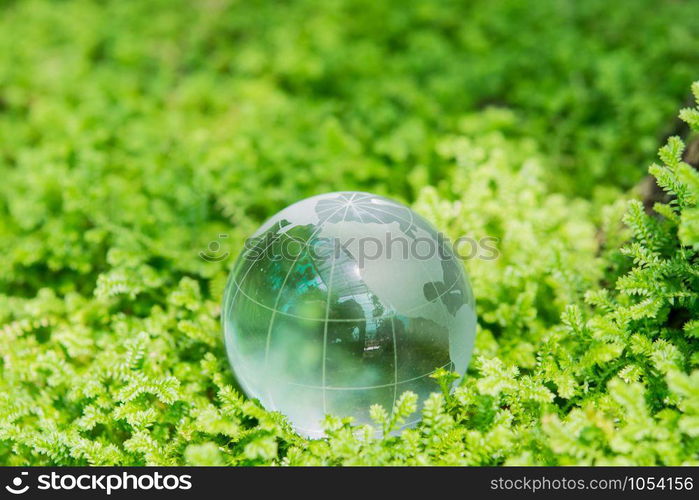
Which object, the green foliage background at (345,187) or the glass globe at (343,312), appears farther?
the green foliage background at (345,187)

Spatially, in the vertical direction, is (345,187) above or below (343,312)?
above

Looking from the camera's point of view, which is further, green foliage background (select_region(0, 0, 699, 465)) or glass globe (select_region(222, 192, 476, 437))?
green foliage background (select_region(0, 0, 699, 465))

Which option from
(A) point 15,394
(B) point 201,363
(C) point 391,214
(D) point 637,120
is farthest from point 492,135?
(A) point 15,394

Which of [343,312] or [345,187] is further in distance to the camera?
[345,187]
